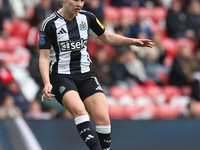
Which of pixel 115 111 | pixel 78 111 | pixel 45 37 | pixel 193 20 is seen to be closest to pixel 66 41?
pixel 45 37

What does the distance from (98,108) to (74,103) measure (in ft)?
1.14

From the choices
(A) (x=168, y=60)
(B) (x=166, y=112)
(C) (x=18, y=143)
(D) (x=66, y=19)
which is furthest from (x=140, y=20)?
(D) (x=66, y=19)

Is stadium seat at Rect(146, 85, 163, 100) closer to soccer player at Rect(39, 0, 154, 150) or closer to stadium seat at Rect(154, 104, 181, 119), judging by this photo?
stadium seat at Rect(154, 104, 181, 119)

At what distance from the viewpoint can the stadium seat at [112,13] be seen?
11708mm

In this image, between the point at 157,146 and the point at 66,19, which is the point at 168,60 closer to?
the point at 157,146

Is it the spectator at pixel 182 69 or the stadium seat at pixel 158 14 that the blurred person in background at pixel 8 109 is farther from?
the stadium seat at pixel 158 14

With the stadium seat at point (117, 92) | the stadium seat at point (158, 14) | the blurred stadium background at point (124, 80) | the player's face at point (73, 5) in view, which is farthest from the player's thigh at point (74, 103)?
the stadium seat at point (158, 14)

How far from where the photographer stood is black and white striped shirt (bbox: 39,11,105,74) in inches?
203

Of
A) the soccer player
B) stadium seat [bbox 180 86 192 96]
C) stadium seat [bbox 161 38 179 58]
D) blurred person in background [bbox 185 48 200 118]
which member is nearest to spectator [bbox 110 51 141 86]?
stadium seat [bbox 180 86 192 96]

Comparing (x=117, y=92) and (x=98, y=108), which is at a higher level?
(x=98, y=108)

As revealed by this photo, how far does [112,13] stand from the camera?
11.9 meters

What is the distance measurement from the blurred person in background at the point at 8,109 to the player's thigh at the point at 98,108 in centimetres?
365

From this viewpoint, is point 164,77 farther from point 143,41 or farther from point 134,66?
point 143,41

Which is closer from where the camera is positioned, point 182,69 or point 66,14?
point 66,14
